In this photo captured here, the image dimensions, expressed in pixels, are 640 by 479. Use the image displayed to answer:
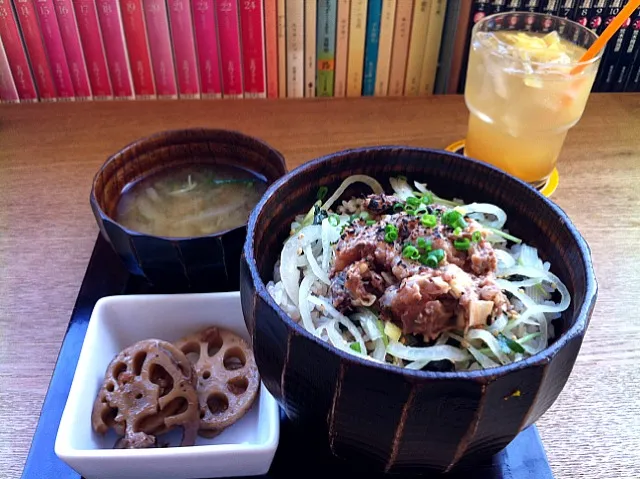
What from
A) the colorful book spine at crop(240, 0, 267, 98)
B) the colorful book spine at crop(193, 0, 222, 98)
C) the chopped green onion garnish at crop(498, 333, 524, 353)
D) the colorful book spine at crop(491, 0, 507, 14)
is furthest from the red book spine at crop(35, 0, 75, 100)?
the chopped green onion garnish at crop(498, 333, 524, 353)

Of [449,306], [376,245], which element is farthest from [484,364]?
Result: [376,245]

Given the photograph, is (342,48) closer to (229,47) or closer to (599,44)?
(229,47)

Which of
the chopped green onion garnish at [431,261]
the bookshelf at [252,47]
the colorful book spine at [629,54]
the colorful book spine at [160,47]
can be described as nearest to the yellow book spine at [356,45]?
the bookshelf at [252,47]

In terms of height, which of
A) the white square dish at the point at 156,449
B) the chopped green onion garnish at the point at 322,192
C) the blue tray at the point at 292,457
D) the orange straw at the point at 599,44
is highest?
the orange straw at the point at 599,44

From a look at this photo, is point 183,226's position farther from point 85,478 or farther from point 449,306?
point 449,306

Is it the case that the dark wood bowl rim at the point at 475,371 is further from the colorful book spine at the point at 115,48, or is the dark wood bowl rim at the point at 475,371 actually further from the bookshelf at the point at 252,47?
the colorful book spine at the point at 115,48

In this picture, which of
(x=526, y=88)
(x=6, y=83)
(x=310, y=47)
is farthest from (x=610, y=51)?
(x=6, y=83)
